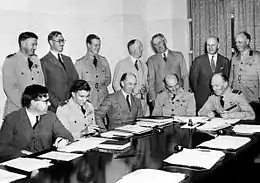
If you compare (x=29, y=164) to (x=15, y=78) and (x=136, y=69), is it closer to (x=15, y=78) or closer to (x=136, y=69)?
(x=15, y=78)

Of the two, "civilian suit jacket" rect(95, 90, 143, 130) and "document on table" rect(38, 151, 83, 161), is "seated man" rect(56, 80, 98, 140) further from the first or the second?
"document on table" rect(38, 151, 83, 161)

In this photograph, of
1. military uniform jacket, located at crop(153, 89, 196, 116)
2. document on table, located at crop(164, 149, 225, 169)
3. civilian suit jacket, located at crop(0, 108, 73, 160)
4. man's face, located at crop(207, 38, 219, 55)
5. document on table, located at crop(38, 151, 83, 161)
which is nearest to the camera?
document on table, located at crop(164, 149, 225, 169)

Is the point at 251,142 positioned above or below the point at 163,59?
below

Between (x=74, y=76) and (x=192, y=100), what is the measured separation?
1.49 metres

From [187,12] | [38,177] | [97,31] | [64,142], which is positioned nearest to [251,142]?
[64,142]

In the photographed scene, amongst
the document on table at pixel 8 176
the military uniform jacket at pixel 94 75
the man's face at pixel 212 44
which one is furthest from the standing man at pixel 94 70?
the document on table at pixel 8 176

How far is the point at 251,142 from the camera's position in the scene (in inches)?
107

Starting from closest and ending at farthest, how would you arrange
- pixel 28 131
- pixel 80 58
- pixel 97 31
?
1. pixel 28 131
2. pixel 80 58
3. pixel 97 31

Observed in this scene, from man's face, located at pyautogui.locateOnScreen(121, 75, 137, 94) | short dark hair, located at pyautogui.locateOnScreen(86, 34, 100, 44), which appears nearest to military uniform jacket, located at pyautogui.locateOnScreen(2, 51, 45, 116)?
man's face, located at pyautogui.locateOnScreen(121, 75, 137, 94)

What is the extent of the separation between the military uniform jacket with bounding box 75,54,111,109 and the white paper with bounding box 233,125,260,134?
223cm

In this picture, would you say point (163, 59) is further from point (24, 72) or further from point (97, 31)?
point (24, 72)

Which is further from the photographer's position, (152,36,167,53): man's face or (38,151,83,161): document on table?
(152,36,167,53): man's face

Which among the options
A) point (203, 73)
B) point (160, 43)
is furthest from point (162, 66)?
point (203, 73)

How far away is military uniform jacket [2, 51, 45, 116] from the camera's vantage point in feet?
13.7
